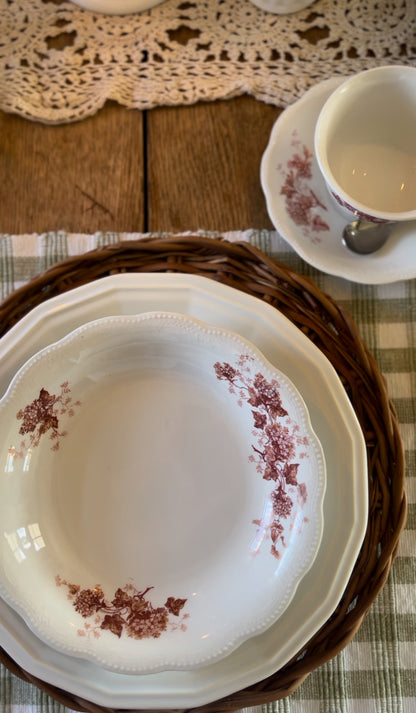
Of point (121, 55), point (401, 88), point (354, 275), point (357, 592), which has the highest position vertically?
point (121, 55)

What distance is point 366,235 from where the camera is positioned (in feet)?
2.18

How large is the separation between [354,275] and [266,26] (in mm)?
333

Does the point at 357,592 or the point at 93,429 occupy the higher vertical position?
the point at 93,429

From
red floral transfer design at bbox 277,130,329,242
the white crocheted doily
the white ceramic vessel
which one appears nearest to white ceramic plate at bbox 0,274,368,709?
red floral transfer design at bbox 277,130,329,242

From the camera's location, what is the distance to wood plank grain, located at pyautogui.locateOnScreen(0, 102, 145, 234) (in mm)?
733

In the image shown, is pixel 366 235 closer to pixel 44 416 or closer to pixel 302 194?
pixel 302 194

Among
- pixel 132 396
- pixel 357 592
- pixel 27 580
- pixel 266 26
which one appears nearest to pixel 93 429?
pixel 132 396

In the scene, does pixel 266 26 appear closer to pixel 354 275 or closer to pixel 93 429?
pixel 354 275

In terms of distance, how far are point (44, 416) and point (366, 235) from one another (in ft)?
1.28

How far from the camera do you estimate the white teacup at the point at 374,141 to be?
0.64 m

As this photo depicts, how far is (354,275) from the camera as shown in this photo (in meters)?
0.67

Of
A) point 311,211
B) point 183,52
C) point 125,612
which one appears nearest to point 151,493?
point 125,612

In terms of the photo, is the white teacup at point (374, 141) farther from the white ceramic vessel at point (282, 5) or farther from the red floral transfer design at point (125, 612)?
the red floral transfer design at point (125, 612)

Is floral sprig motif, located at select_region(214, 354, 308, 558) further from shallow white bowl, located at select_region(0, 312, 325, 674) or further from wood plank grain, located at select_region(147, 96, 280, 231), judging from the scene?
wood plank grain, located at select_region(147, 96, 280, 231)
